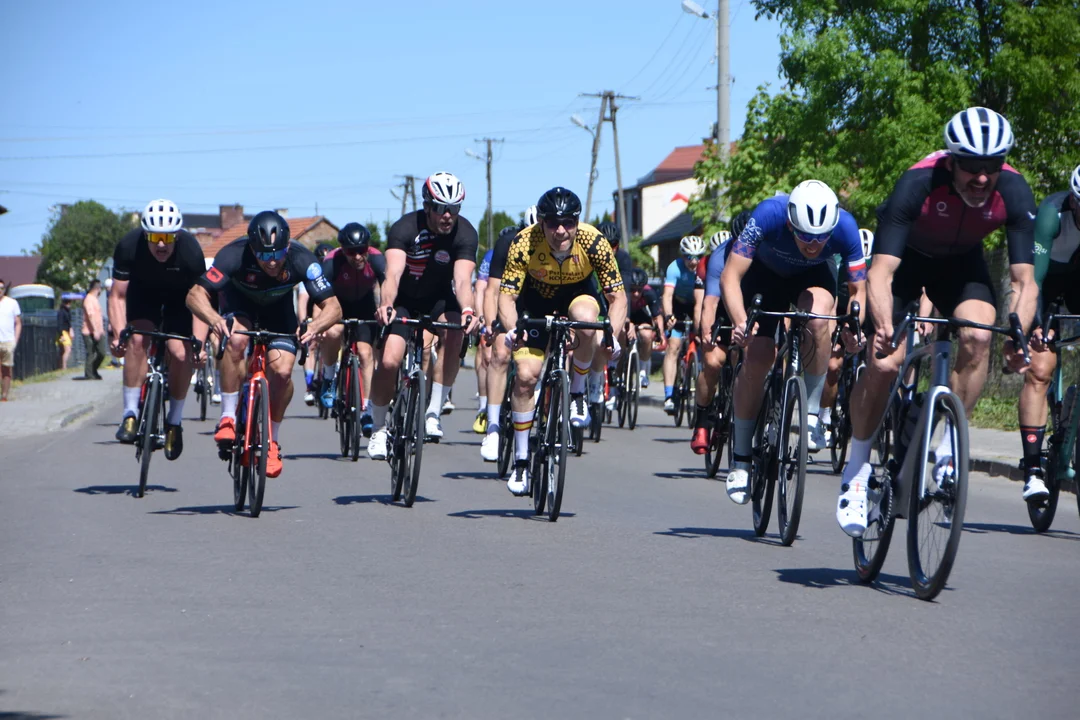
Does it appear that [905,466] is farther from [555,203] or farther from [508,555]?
[555,203]

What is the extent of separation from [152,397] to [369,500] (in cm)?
164

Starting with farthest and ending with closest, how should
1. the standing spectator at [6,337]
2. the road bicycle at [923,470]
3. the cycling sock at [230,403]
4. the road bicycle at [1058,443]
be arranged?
the standing spectator at [6,337] → the cycling sock at [230,403] → the road bicycle at [1058,443] → the road bicycle at [923,470]

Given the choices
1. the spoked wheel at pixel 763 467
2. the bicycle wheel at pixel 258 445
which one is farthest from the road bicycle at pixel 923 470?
the bicycle wheel at pixel 258 445

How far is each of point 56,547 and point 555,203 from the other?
3.45 metres

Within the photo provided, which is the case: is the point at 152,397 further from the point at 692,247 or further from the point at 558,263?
the point at 692,247

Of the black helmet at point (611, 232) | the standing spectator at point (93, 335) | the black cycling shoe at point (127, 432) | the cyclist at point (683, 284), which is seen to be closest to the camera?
the black cycling shoe at point (127, 432)

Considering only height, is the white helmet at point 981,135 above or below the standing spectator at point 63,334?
above

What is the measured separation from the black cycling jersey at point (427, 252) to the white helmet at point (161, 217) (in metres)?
1.56

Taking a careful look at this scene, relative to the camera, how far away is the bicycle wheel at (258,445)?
30.7 ft

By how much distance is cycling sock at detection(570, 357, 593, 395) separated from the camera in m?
11.0

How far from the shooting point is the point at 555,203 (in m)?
9.34

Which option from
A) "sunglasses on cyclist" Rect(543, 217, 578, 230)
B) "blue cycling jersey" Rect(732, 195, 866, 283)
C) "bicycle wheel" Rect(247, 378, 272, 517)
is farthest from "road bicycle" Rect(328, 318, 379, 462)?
"blue cycling jersey" Rect(732, 195, 866, 283)

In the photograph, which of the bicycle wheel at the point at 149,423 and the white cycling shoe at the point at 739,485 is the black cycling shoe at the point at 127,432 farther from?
the white cycling shoe at the point at 739,485

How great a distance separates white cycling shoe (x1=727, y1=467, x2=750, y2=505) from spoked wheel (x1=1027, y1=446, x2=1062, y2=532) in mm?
1744
